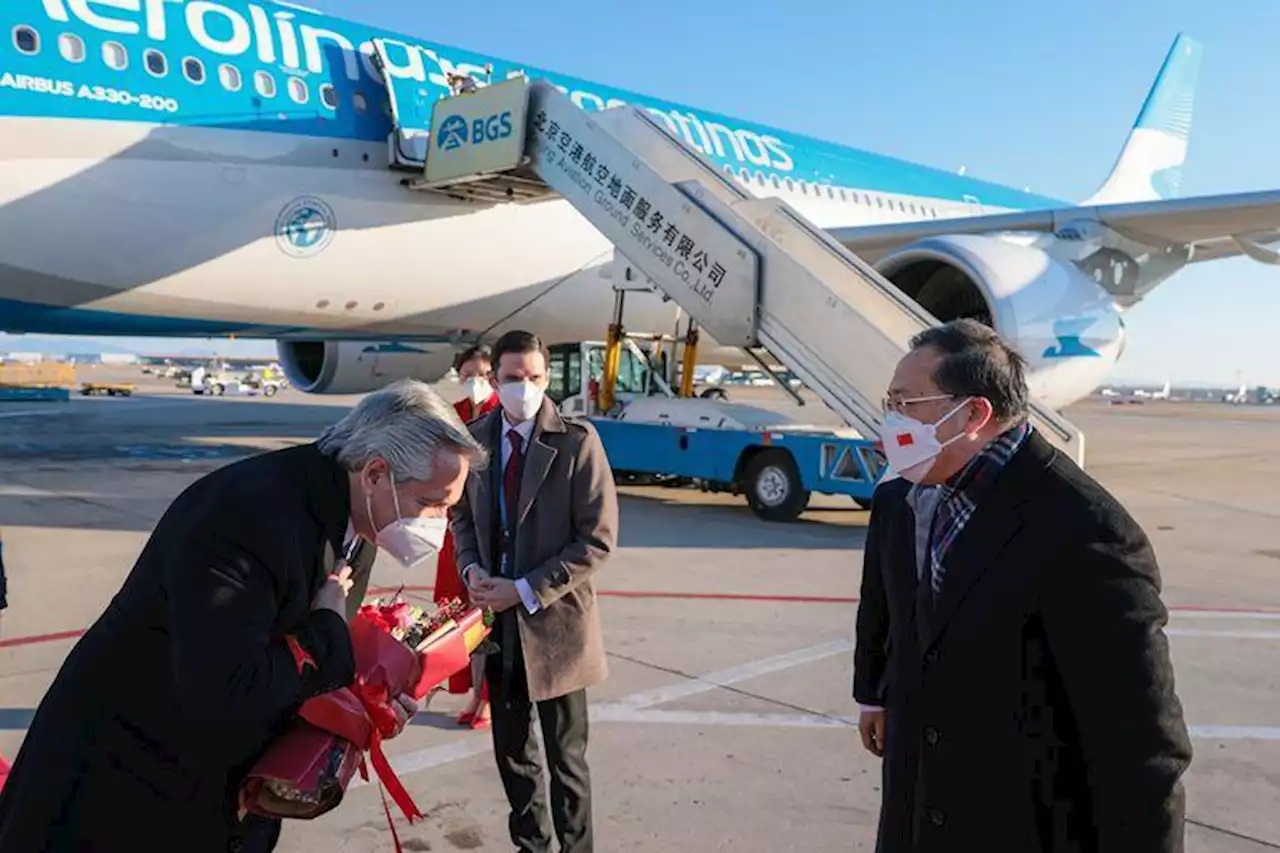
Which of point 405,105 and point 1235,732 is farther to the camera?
point 405,105

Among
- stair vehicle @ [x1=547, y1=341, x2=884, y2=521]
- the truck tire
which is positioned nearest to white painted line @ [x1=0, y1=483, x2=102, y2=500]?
stair vehicle @ [x1=547, y1=341, x2=884, y2=521]

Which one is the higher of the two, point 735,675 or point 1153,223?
point 1153,223

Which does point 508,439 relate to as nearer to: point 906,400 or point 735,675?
point 906,400

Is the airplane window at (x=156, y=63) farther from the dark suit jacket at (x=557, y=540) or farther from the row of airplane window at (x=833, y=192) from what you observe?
the dark suit jacket at (x=557, y=540)

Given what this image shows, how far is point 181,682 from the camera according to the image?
5.14ft

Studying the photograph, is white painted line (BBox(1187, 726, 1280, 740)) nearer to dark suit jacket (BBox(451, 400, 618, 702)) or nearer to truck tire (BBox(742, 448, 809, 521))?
dark suit jacket (BBox(451, 400, 618, 702))

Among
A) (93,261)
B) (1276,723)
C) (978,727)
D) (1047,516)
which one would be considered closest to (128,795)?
(978,727)

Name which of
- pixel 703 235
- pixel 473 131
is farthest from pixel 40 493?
pixel 703 235

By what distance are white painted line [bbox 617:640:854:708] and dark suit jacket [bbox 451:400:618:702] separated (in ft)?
4.66

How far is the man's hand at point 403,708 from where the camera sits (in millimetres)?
1790

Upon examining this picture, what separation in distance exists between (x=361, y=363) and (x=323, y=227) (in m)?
3.25

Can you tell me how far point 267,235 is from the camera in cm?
930

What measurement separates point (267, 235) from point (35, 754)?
8.33 meters

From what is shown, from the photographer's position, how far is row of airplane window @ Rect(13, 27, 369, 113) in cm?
788
